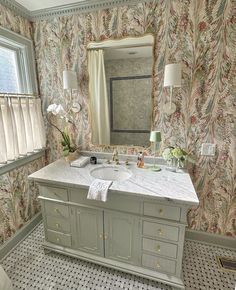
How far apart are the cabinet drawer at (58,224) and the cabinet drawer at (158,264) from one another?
73 cm

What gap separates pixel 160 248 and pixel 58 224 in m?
0.95

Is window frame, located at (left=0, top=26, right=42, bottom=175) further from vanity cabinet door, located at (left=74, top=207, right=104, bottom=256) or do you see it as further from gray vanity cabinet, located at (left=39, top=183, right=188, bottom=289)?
vanity cabinet door, located at (left=74, top=207, right=104, bottom=256)

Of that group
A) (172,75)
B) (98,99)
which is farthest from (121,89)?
(172,75)

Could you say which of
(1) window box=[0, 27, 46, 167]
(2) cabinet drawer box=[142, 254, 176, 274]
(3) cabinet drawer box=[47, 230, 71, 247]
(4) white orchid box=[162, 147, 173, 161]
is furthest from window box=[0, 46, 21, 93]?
(2) cabinet drawer box=[142, 254, 176, 274]

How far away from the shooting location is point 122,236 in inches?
58.4

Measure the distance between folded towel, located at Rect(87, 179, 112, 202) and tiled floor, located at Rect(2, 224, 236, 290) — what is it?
0.79 m

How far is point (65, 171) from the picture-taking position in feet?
5.60

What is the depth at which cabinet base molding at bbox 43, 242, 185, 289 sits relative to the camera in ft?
4.62

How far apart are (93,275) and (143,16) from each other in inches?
94.5

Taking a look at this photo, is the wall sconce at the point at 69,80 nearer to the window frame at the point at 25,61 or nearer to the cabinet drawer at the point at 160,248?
the window frame at the point at 25,61

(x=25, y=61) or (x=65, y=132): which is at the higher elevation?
(x=25, y=61)

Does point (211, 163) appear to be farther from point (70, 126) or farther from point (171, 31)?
point (70, 126)

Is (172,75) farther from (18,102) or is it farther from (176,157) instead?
(18,102)

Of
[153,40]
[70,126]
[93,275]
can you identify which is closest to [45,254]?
[93,275]
